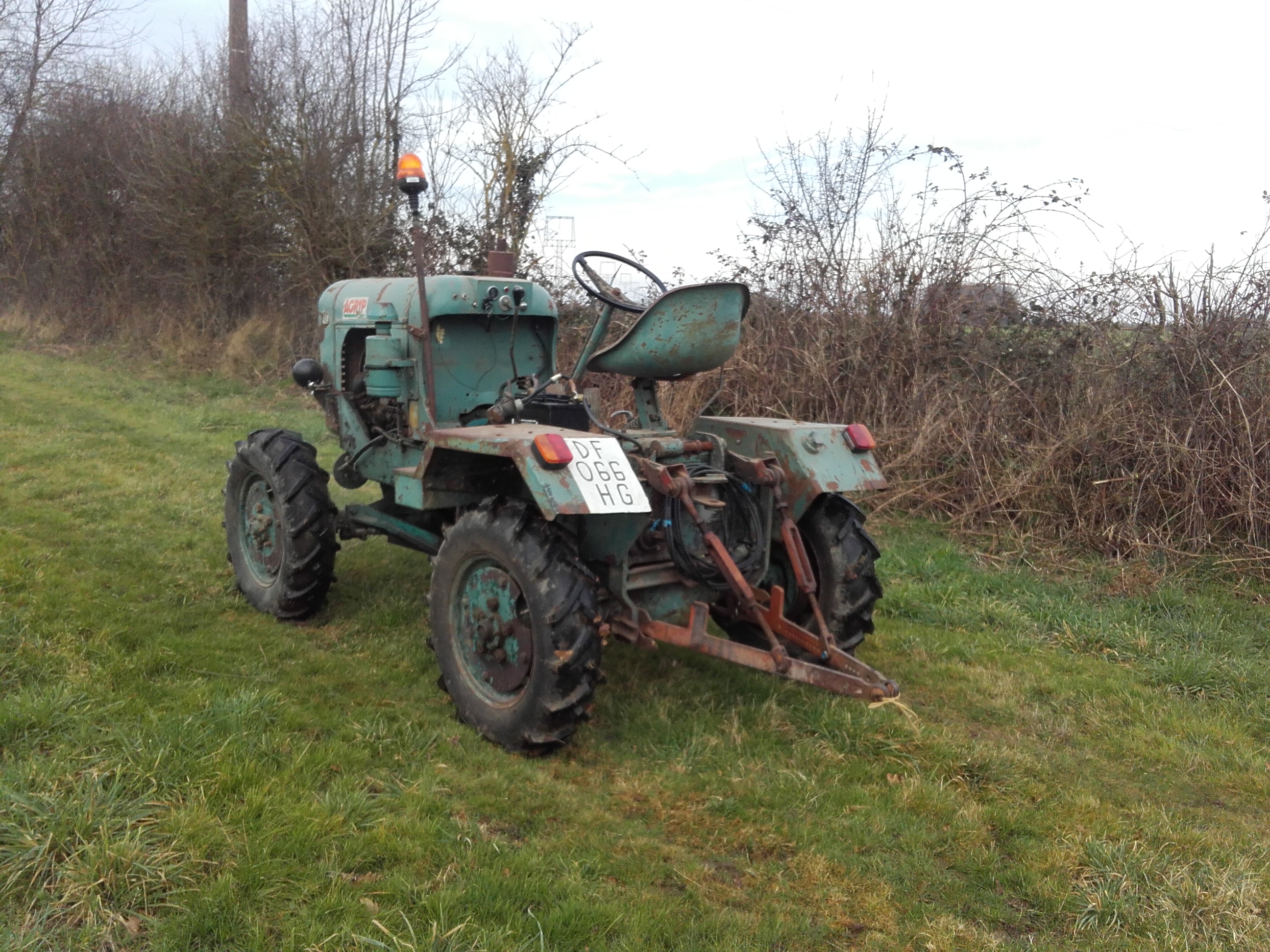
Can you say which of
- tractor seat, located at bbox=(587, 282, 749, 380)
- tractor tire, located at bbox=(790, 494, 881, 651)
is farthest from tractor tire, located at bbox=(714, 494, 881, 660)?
tractor seat, located at bbox=(587, 282, 749, 380)

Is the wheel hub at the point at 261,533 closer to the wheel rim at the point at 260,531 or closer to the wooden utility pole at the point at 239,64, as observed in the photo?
the wheel rim at the point at 260,531

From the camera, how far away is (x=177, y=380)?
12766 mm

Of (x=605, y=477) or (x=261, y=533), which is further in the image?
(x=261, y=533)

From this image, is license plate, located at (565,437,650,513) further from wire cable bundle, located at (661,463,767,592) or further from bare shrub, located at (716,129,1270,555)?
bare shrub, located at (716,129,1270,555)

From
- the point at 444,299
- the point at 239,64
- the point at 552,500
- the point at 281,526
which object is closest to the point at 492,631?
the point at 552,500

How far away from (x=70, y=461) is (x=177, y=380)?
5910 mm

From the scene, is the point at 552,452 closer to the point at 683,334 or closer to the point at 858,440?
the point at 683,334

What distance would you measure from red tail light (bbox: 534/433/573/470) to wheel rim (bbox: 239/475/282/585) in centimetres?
198

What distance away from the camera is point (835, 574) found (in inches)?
153

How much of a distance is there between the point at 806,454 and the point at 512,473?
1206 mm

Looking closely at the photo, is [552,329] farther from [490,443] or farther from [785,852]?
[785,852]

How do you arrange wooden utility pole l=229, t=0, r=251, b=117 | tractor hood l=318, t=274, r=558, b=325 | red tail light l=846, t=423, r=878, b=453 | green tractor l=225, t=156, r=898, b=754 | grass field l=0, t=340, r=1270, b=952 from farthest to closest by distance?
1. wooden utility pole l=229, t=0, r=251, b=117
2. tractor hood l=318, t=274, r=558, b=325
3. red tail light l=846, t=423, r=878, b=453
4. green tractor l=225, t=156, r=898, b=754
5. grass field l=0, t=340, r=1270, b=952

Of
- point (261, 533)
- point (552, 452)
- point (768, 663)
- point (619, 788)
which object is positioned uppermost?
point (552, 452)

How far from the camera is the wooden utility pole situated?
1396 cm
